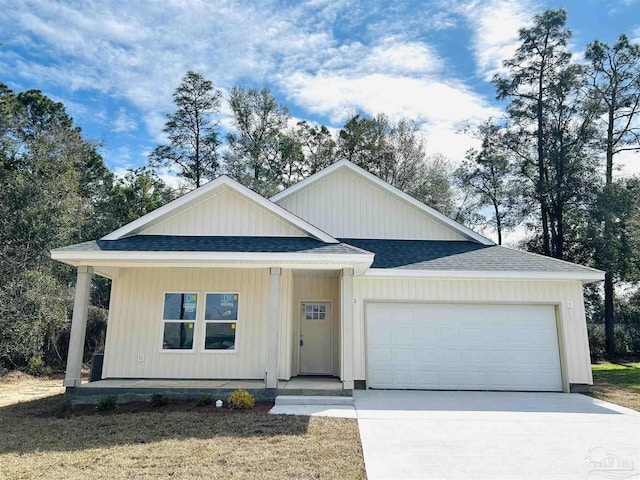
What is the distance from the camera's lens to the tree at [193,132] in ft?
79.9

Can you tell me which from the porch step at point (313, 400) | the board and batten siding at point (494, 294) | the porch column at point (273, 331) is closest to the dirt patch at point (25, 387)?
the porch column at point (273, 331)

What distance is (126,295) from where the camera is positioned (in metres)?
10.3

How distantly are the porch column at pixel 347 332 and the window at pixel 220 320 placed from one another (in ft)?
9.48

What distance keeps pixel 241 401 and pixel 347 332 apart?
2396mm

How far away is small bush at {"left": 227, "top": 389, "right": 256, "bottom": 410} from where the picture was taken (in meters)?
7.64

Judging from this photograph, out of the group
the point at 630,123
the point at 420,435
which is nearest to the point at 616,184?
the point at 630,123

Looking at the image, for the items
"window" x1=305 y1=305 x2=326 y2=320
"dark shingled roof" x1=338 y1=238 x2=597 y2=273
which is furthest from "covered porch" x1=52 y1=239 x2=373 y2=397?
"dark shingled roof" x1=338 y1=238 x2=597 y2=273

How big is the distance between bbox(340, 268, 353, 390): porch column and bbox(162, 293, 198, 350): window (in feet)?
12.4

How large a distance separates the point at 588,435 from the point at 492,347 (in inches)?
156

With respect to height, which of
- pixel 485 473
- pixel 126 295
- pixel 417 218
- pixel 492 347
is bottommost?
pixel 485 473

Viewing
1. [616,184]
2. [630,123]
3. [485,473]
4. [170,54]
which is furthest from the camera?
[630,123]

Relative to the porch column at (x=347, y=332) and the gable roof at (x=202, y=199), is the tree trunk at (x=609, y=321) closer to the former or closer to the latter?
the porch column at (x=347, y=332)

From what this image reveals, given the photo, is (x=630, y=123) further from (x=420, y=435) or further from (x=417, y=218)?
(x=420, y=435)

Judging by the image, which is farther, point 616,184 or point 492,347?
point 616,184
